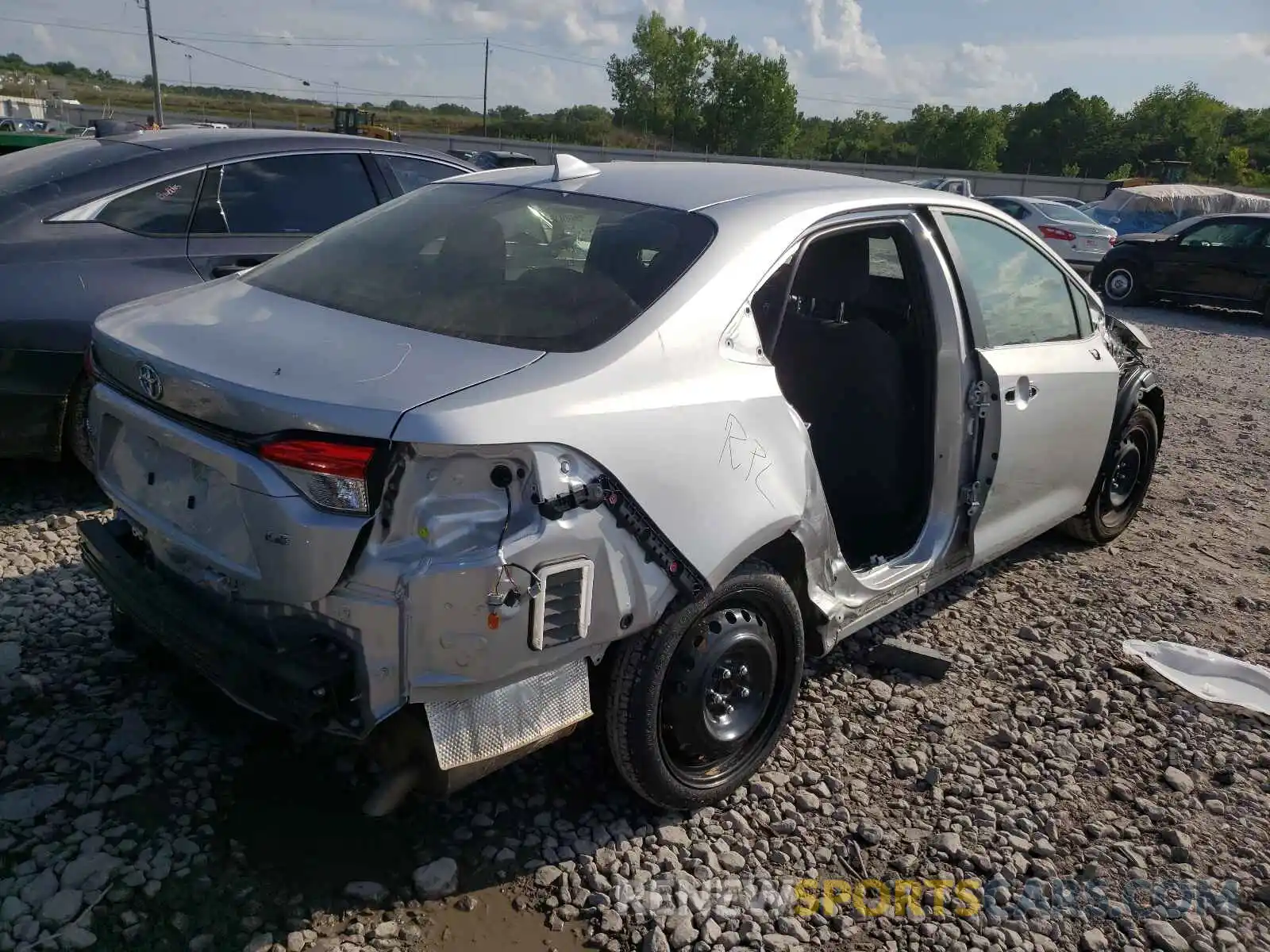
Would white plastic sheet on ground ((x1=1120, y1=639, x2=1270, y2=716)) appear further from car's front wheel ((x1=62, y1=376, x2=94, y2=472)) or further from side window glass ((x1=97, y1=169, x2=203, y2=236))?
side window glass ((x1=97, y1=169, x2=203, y2=236))

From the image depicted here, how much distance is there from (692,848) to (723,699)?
0.40m

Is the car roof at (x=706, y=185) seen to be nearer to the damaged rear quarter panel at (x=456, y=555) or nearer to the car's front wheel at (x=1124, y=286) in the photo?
the damaged rear quarter panel at (x=456, y=555)

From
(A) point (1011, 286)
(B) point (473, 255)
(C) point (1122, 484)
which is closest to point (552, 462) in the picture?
(B) point (473, 255)

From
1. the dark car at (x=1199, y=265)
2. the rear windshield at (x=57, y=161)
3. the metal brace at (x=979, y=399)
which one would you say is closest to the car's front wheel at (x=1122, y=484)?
the metal brace at (x=979, y=399)

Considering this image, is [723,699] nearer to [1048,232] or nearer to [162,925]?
[162,925]

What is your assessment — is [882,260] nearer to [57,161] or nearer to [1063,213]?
[57,161]

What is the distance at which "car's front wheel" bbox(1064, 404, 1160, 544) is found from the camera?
15.8 ft

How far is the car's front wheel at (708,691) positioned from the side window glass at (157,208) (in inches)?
135

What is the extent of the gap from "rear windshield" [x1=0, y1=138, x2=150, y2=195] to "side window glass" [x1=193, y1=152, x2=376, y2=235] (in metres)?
0.38

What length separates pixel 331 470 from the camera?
2.03 meters

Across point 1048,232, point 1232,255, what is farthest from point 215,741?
point 1048,232

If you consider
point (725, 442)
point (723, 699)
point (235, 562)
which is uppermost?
point (725, 442)

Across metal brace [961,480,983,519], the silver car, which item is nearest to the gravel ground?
the silver car

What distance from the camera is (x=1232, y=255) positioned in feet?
47.4
